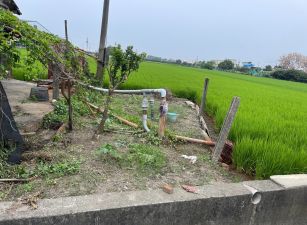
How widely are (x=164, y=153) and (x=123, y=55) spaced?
4.58 ft

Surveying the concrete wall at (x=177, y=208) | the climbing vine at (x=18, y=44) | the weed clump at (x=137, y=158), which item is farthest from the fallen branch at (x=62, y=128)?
the concrete wall at (x=177, y=208)

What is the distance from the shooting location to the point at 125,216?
6.71ft

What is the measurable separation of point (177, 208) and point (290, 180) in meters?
1.22

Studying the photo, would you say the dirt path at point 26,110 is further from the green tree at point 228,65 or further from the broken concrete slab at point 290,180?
the green tree at point 228,65

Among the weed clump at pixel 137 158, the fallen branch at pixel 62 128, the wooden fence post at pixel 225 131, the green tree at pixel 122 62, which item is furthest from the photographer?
the green tree at pixel 122 62

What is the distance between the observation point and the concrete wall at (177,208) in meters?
1.89

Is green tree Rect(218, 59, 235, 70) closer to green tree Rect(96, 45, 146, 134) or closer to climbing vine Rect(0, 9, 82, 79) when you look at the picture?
green tree Rect(96, 45, 146, 134)

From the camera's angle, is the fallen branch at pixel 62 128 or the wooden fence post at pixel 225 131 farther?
the fallen branch at pixel 62 128

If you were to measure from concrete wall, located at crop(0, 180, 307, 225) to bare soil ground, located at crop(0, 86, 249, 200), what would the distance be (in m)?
0.26

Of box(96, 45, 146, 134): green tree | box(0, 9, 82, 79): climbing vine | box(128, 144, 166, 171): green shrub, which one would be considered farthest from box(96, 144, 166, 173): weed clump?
box(0, 9, 82, 79): climbing vine

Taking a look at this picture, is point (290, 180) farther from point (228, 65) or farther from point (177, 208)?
point (228, 65)

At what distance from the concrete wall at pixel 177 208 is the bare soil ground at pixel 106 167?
0.26m

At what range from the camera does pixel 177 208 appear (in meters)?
2.20

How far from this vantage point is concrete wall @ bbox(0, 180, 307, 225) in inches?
74.4
